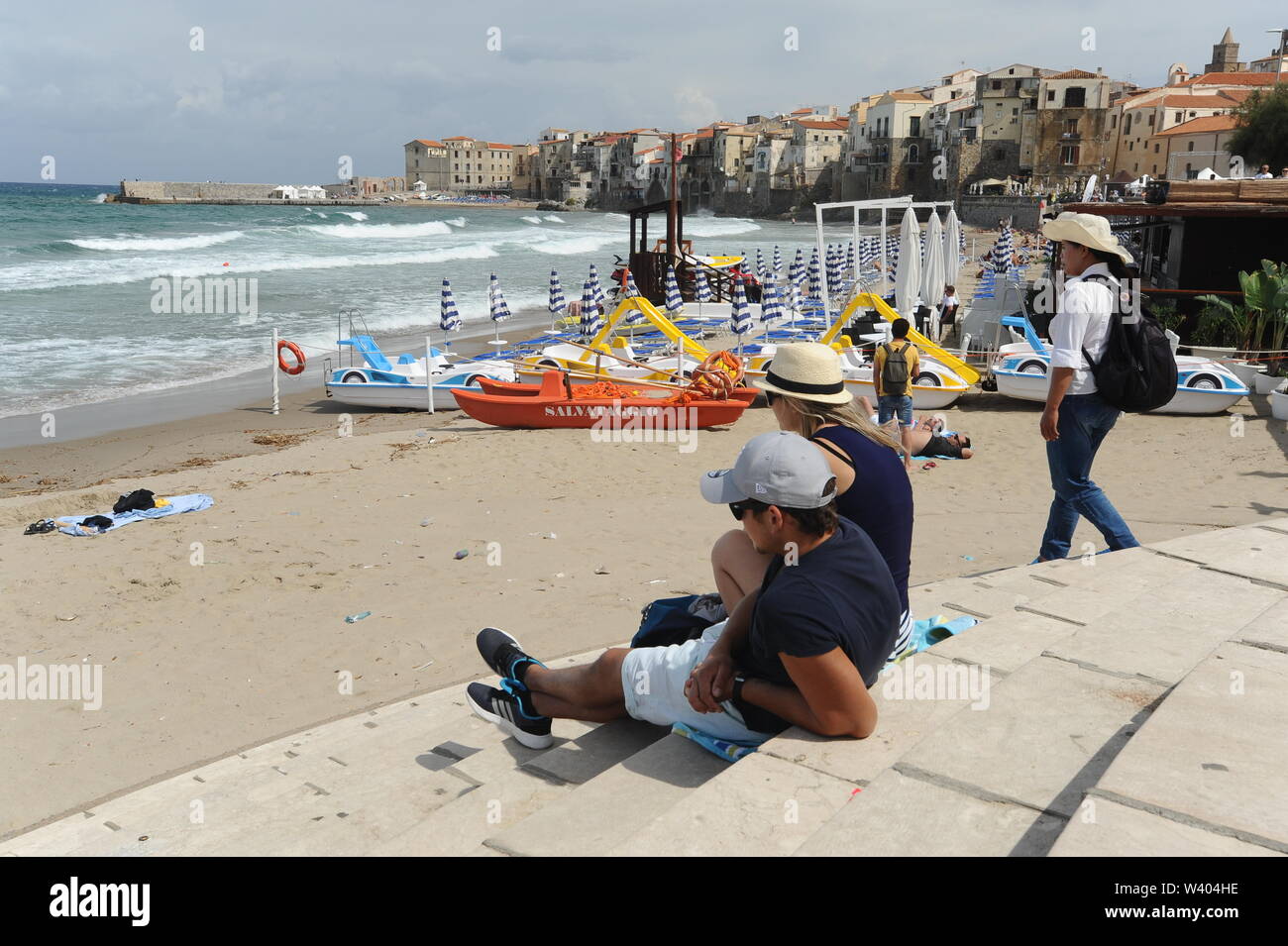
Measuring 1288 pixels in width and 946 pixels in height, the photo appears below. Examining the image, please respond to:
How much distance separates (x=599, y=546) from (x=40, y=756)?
12.5 feet

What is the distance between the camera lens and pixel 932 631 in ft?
12.9

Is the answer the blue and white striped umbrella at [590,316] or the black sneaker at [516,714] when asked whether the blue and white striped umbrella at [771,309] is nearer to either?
the blue and white striped umbrella at [590,316]

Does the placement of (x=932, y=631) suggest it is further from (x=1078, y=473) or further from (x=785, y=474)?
(x=785, y=474)

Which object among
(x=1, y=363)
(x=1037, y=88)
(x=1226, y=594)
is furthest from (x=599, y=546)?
(x=1037, y=88)

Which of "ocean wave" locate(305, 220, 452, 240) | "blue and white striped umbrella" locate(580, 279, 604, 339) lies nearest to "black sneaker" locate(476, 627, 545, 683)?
"blue and white striped umbrella" locate(580, 279, 604, 339)

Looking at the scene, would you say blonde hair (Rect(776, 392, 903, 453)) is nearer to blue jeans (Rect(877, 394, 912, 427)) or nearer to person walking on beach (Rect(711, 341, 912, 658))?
person walking on beach (Rect(711, 341, 912, 658))

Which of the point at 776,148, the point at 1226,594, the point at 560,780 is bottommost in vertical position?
the point at 560,780

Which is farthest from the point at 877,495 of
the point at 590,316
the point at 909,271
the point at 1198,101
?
the point at 1198,101

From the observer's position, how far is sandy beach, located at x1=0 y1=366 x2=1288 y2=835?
489cm

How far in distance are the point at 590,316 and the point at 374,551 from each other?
1104 cm

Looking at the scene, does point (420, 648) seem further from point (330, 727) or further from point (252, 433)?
point (252, 433)

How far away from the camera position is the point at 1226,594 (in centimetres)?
404

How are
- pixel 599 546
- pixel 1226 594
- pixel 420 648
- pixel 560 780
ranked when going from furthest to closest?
pixel 599 546
pixel 420 648
pixel 1226 594
pixel 560 780

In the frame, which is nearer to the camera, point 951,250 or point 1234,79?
point 951,250
